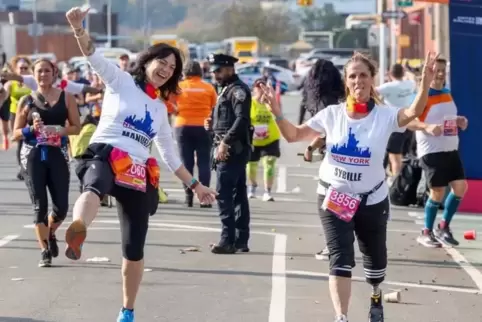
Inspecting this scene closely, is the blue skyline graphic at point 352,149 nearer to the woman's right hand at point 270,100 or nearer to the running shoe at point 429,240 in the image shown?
the woman's right hand at point 270,100

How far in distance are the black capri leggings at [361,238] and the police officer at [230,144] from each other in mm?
3878

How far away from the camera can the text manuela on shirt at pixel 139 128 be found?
7.68 metres

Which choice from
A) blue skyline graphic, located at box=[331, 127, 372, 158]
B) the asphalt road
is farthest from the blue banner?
blue skyline graphic, located at box=[331, 127, 372, 158]

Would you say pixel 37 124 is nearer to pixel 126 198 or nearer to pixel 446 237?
pixel 126 198

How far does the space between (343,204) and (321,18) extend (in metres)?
133

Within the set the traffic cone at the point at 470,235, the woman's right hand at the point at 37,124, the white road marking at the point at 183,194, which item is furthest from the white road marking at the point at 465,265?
the white road marking at the point at 183,194

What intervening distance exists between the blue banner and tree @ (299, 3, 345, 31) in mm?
121320

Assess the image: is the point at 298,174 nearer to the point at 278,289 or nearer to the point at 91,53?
the point at 278,289

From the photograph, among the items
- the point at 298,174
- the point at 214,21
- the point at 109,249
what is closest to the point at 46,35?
the point at 214,21

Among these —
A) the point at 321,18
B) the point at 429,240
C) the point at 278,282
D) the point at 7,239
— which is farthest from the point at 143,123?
the point at 321,18

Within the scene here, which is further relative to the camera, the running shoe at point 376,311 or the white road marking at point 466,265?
the white road marking at point 466,265

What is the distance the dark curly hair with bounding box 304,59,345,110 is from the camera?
37.6 ft

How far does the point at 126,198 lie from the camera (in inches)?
300

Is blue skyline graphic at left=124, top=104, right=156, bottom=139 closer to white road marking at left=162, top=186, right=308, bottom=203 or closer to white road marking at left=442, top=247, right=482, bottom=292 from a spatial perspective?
white road marking at left=442, top=247, right=482, bottom=292
